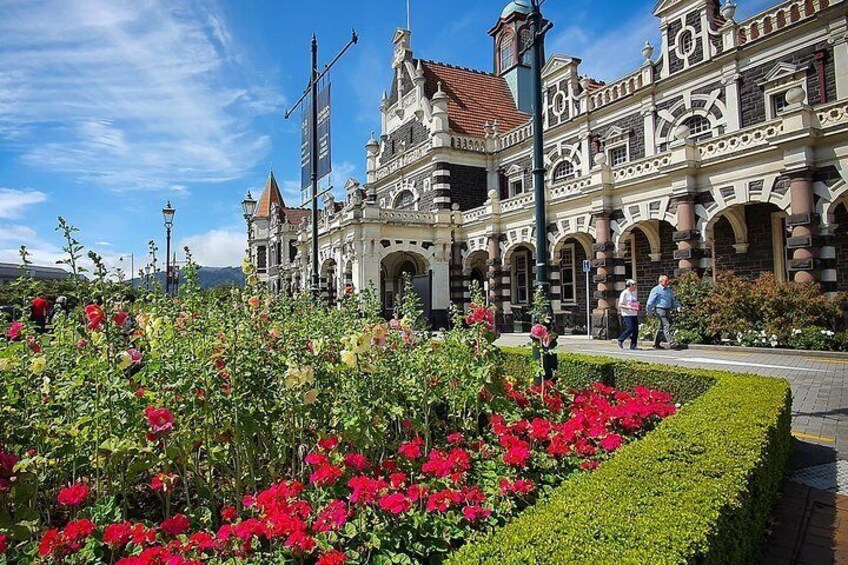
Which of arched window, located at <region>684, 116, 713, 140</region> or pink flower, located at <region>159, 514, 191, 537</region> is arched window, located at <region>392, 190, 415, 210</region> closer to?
arched window, located at <region>684, 116, 713, 140</region>

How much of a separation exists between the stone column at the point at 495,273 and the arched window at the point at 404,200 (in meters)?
6.88

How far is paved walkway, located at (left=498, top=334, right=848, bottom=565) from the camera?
3.29 meters

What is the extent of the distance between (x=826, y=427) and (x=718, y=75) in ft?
48.5

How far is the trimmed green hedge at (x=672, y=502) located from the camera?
2.14 metres

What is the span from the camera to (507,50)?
33.7m

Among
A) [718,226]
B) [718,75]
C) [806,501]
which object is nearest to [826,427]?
[806,501]

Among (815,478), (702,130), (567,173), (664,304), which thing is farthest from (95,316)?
(567,173)

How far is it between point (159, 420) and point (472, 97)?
94.9ft

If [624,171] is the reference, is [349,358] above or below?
below

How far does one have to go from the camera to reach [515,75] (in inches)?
1258

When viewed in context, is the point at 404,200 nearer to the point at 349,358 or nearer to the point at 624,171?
the point at 624,171

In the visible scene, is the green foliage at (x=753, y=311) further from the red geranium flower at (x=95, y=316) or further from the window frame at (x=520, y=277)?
the red geranium flower at (x=95, y=316)

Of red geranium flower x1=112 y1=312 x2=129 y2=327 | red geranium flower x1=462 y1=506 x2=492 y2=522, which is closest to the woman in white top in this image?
red geranium flower x1=462 y1=506 x2=492 y2=522

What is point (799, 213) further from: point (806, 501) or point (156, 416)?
point (156, 416)
